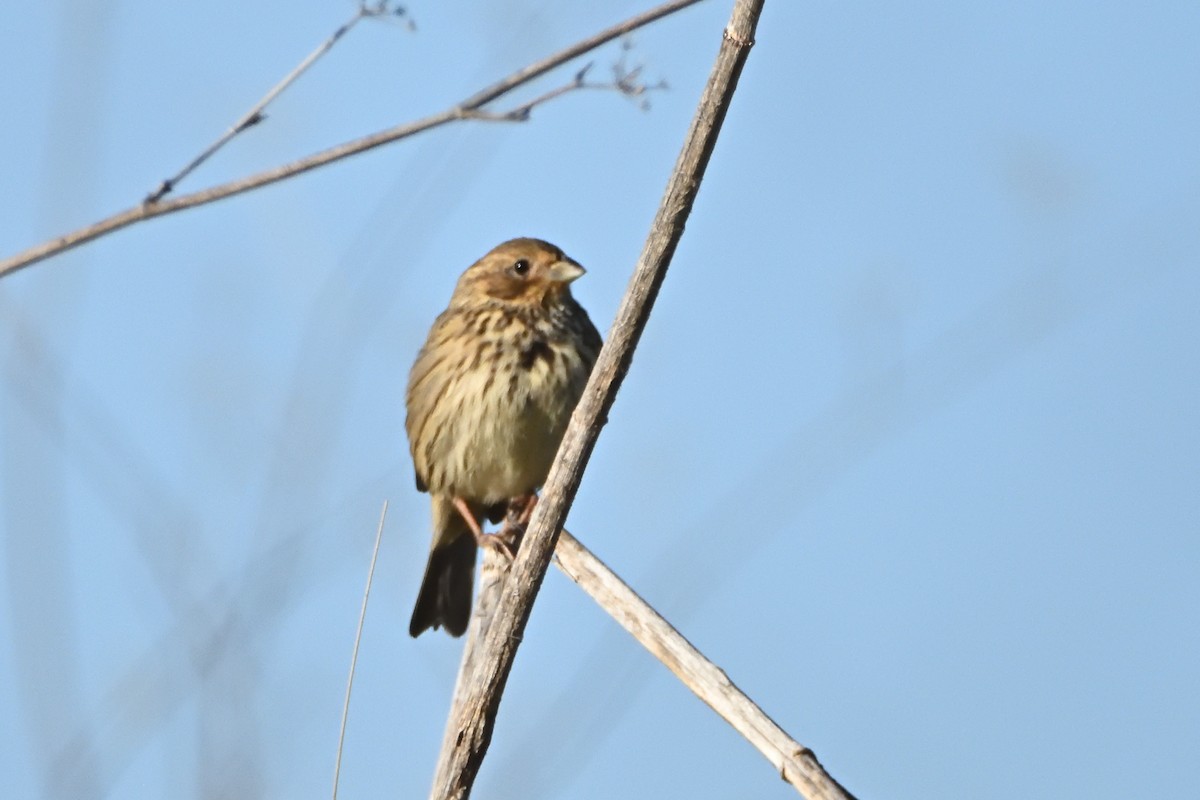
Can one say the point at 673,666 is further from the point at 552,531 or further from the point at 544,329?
the point at 544,329

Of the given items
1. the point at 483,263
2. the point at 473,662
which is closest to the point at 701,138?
the point at 473,662

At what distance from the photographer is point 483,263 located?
18.0ft

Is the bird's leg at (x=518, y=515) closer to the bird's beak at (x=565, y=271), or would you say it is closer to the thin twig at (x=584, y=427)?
the bird's beak at (x=565, y=271)

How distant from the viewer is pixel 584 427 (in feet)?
9.36

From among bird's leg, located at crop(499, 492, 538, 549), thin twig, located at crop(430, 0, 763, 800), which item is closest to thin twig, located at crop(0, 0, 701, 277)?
thin twig, located at crop(430, 0, 763, 800)

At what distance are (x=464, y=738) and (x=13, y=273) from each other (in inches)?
45.5

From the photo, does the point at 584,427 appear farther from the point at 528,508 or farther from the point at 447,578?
the point at 447,578

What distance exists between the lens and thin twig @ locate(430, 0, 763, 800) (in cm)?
260

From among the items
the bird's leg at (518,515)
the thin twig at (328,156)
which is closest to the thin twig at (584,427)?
the thin twig at (328,156)

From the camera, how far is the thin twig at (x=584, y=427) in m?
2.60

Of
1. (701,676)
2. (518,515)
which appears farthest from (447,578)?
(701,676)

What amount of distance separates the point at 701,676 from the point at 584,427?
1.72 ft

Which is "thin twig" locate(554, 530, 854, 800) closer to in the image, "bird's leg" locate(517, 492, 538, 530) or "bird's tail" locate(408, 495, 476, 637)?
"bird's leg" locate(517, 492, 538, 530)

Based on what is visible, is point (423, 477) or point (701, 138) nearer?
point (701, 138)
